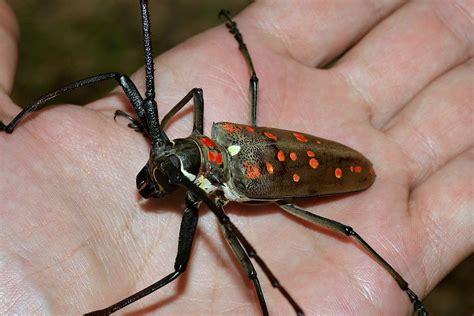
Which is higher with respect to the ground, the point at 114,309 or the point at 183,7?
the point at 183,7

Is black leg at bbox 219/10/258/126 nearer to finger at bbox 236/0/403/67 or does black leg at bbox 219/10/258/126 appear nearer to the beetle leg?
finger at bbox 236/0/403/67

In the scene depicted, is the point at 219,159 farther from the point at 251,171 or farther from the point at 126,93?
the point at 126,93

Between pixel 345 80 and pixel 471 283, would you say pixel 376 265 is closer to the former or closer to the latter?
pixel 345 80

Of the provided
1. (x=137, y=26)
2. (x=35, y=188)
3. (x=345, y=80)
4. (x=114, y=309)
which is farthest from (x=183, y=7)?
(x=114, y=309)

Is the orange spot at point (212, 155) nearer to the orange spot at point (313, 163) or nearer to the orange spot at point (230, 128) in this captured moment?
the orange spot at point (230, 128)

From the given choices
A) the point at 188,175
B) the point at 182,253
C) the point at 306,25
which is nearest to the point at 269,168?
the point at 188,175

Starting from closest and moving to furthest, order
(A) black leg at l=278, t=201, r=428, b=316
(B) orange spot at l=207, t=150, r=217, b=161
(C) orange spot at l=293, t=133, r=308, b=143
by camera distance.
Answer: (B) orange spot at l=207, t=150, r=217, b=161, (A) black leg at l=278, t=201, r=428, b=316, (C) orange spot at l=293, t=133, r=308, b=143

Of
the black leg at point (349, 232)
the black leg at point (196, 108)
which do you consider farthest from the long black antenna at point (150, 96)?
the black leg at point (349, 232)

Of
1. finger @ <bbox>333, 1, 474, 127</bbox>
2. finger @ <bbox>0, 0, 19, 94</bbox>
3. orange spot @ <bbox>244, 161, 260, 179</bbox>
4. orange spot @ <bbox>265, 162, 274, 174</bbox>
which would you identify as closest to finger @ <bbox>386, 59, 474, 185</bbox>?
finger @ <bbox>333, 1, 474, 127</bbox>
